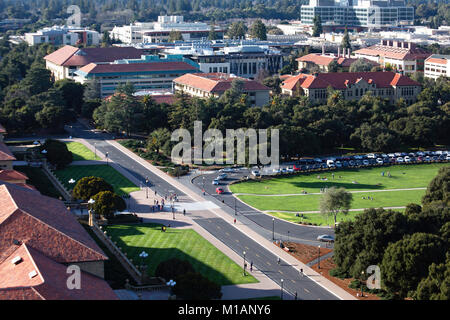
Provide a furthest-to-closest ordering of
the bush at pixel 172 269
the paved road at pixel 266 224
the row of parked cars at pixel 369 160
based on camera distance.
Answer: the row of parked cars at pixel 369 160, the paved road at pixel 266 224, the bush at pixel 172 269

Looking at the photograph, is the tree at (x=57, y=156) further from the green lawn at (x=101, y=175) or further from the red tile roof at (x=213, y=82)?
the red tile roof at (x=213, y=82)

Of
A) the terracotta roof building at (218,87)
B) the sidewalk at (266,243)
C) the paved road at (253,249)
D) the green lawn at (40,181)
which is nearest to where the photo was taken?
the paved road at (253,249)

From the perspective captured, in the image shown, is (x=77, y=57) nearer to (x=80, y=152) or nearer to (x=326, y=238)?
(x=80, y=152)

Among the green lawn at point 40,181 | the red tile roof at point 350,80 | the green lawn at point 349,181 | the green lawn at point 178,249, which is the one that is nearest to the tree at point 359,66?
the red tile roof at point 350,80

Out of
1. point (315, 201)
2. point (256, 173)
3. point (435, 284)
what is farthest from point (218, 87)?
point (435, 284)

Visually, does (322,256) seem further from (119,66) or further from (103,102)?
(119,66)

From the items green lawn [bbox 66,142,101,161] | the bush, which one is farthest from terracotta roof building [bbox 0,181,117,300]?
green lawn [bbox 66,142,101,161]

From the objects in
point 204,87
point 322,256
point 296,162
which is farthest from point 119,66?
point 322,256
